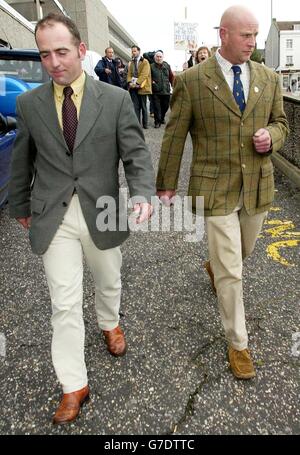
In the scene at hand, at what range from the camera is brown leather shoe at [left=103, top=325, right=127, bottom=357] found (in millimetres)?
2541

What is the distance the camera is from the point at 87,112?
80.2 inches

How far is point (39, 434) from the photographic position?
79.4 inches

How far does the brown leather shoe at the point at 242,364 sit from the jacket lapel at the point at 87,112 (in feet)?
4.99

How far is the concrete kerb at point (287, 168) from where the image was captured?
20.0 feet

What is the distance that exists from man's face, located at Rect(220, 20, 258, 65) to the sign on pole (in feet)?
45.6

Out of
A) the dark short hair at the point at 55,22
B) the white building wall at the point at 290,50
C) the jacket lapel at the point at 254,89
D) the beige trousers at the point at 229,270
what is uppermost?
the white building wall at the point at 290,50

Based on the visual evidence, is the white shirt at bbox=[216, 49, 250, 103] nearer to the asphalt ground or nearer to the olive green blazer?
the olive green blazer

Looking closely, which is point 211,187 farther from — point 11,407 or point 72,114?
point 11,407

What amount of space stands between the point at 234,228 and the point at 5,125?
3360 mm

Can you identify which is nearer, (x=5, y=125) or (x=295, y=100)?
(x=5, y=125)

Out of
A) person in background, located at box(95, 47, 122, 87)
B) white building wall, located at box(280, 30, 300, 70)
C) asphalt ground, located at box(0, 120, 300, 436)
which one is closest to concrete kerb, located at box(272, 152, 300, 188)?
asphalt ground, located at box(0, 120, 300, 436)

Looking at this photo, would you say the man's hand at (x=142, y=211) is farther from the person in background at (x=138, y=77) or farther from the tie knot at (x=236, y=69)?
the person in background at (x=138, y=77)

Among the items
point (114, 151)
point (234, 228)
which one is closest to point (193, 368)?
point (234, 228)

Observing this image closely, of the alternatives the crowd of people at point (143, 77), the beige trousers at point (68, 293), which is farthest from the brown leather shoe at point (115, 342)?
the crowd of people at point (143, 77)
